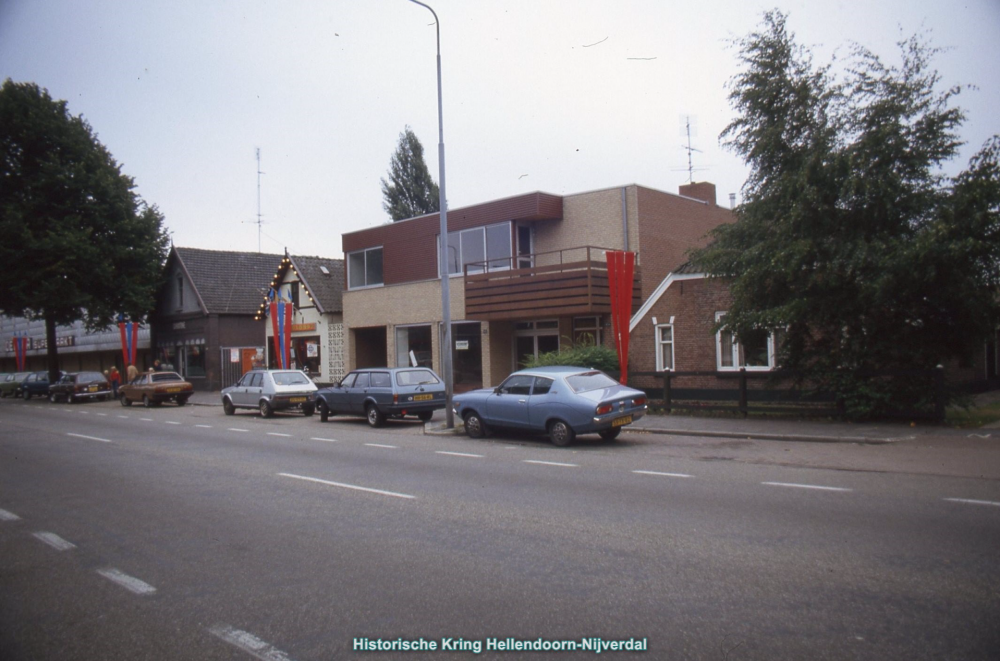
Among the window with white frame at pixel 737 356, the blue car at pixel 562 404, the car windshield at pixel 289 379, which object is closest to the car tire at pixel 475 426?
the blue car at pixel 562 404

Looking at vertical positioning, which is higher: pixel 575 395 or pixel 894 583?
pixel 575 395

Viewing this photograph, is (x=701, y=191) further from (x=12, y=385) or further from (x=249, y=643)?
(x=12, y=385)

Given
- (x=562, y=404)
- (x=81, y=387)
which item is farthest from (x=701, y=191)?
(x=81, y=387)

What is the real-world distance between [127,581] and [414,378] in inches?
564

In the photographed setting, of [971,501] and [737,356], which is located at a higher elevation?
[737,356]

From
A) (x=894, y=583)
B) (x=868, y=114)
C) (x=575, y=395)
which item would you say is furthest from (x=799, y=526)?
(x=868, y=114)

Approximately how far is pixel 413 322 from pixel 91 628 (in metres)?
25.2

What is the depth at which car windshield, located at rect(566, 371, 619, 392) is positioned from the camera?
583 inches

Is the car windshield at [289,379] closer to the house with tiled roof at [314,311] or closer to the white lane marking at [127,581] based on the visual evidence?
the house with tiled roof at [314,311]

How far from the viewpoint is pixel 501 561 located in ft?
20.8

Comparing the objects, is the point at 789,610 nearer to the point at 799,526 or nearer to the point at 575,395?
the point at 799,526

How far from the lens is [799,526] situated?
23.9 feet

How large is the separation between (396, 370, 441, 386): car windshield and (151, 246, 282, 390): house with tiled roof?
20.1 meters

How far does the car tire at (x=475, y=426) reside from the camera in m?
16.5
